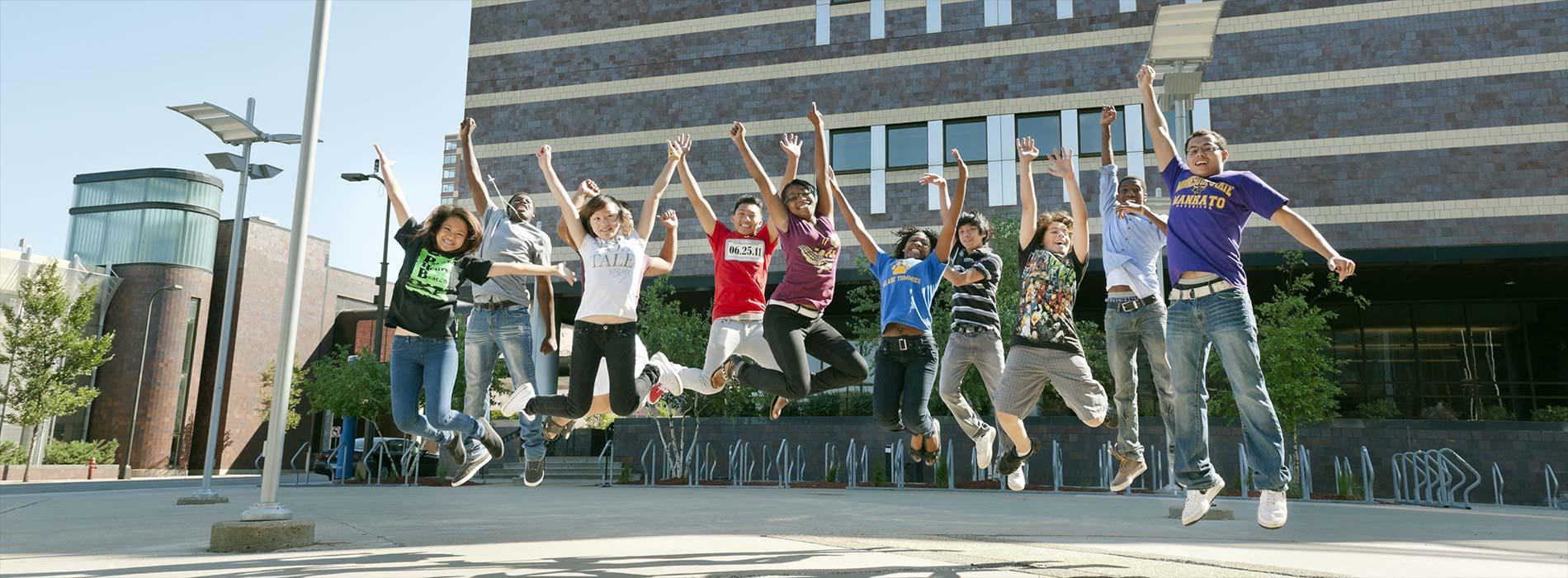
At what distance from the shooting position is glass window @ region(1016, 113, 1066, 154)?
31.2 meters

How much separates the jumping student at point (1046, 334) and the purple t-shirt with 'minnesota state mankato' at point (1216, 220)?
1325 millimetres

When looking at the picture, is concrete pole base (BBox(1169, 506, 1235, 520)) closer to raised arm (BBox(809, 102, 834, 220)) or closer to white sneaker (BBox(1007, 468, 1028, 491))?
white sneaker (BBox(1007, 468, 1028, 491))

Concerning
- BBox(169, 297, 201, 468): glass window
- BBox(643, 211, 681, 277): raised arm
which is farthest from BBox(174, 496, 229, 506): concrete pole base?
BBox(169, 297, 201, 468): glass window

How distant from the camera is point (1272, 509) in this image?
6371 mm

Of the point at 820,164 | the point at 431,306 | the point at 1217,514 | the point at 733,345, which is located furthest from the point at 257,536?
the point at 1217,514

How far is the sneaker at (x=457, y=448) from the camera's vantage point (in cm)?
866

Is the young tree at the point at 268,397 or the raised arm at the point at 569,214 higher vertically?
the raised arm at the point at 569,214

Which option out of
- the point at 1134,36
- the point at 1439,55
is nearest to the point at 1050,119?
the point at 1134,36

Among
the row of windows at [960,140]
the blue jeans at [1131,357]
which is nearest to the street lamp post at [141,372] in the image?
the row of windows at [960,140]

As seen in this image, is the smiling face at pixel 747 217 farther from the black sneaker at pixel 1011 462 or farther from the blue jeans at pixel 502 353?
the black sneaker at pixel 1011 462

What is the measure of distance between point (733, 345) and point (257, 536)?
4.70 m

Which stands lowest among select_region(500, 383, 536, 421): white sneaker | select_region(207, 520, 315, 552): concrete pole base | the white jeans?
select_region(207, 520, 315, 552): concrete pole base

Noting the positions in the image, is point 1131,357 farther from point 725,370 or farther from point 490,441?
point 490,441

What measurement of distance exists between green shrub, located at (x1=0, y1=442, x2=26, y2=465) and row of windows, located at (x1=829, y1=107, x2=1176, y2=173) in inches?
1272
